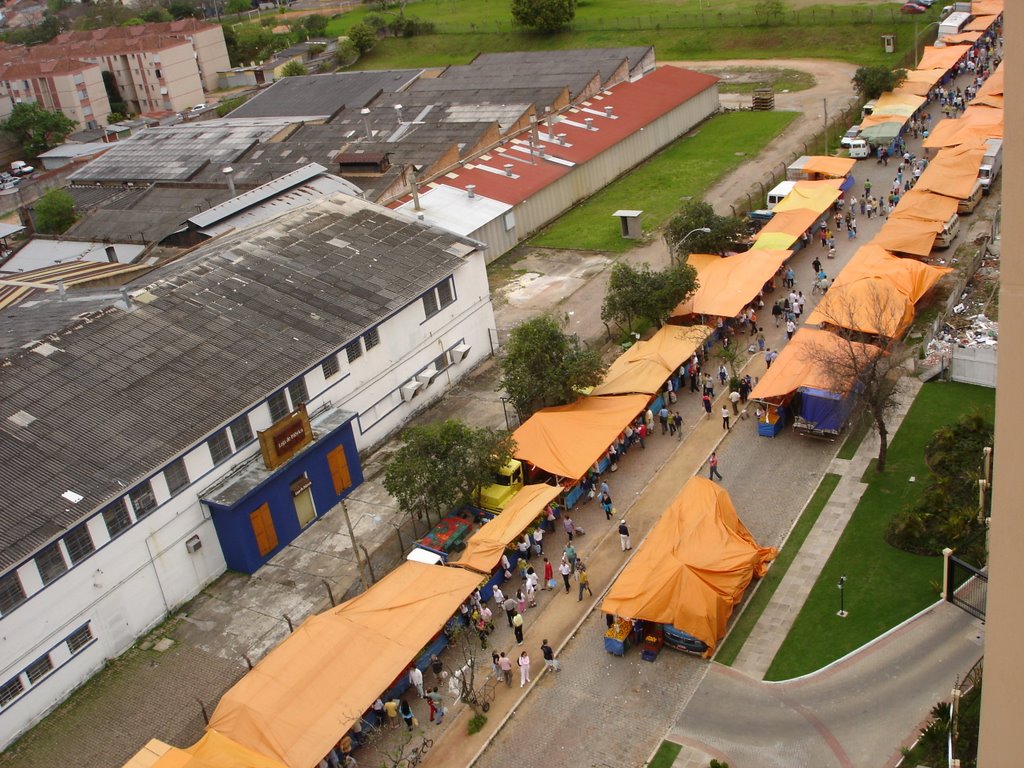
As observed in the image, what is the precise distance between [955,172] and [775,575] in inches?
1210

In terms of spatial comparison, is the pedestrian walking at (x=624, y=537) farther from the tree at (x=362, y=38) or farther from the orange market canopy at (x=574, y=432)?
the tree at (x=362, y=38)

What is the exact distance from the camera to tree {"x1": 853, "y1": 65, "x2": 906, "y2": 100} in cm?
6488

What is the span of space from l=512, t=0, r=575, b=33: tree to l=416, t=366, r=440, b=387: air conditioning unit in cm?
7382

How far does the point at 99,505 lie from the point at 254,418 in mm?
6063

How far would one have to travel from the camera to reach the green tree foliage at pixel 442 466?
1183 inches

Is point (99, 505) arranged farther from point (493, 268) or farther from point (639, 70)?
point (639, 70)

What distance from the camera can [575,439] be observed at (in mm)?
33281

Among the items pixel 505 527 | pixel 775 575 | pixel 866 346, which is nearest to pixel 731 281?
pixel 866 346

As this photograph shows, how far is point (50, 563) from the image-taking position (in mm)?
A: 25859

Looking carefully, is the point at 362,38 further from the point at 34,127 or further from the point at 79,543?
the point at 79,543

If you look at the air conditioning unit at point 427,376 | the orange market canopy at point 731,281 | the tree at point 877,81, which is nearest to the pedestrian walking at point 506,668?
the air conditioning unit at point 427,376

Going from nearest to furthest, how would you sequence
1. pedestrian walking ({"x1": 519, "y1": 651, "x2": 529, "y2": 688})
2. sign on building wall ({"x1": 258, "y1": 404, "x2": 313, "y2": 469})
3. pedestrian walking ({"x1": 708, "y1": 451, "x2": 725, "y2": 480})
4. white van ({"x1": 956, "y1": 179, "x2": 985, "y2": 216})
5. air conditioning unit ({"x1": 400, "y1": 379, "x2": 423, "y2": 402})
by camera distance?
pedestrian walking ({"x1": 519, "y1": 651, "x2": 529, "y2": 688}), sign on building wall ({"x1": 258, "y1": 404, "x2": 313, "y2": 469}), pedestrian walking ({"x1": 708, "y1": 451, "x2": 725, "y2": 480}), air conditioning unit ({"x1": 400, "y1": 379, "x2": 423, "y2": 402}), white van ({"x1": 956, "y1": 179, "x2": 985, "y2": 216})

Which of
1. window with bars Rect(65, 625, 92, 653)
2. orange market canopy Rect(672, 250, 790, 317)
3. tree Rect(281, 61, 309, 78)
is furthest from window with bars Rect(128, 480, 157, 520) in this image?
tree Rect(281, 61, 309, 78)

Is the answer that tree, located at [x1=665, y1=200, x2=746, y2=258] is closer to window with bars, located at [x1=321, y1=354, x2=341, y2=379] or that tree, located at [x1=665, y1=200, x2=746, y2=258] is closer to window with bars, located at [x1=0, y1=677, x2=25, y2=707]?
window with bars, located at [x1=321, y1=354, x2=341, y2=379]
